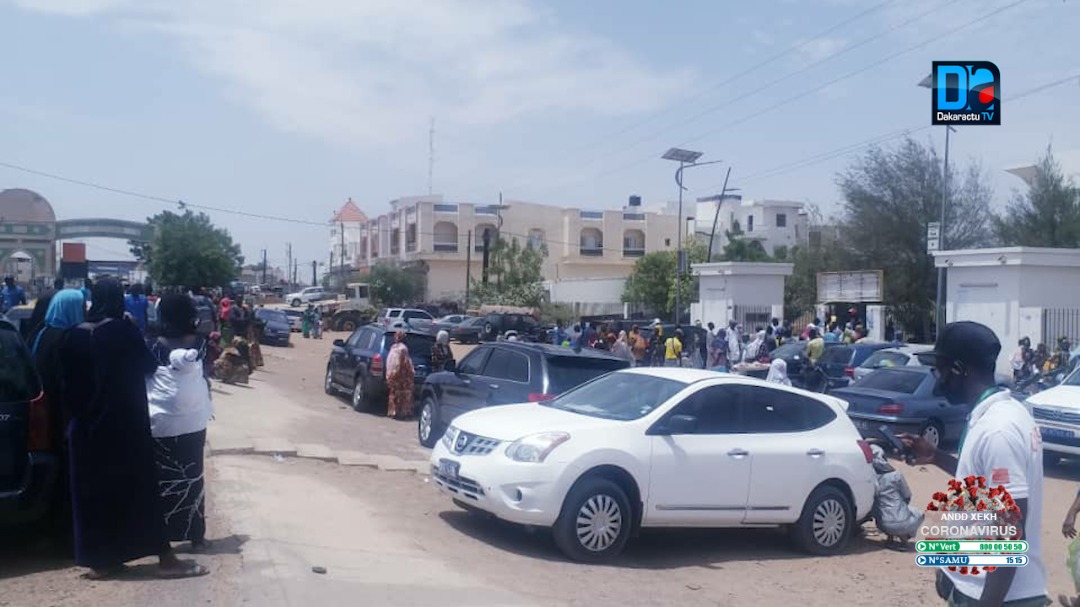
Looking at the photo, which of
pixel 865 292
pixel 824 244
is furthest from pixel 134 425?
pixel 824 244

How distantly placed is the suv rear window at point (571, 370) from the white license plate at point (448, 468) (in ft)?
11.7

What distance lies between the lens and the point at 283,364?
101 ft

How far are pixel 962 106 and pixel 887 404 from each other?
7978mm

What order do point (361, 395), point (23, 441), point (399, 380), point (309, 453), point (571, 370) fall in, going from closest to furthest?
point (23, 441), point (309, 453), point (571, 370), point (399, 380), point (361, 395)

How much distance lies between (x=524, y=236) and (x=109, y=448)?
77.0m

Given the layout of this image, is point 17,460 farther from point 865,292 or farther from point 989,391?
point 865,292

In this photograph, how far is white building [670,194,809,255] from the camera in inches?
3349

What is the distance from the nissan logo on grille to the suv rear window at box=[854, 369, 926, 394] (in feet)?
33.6

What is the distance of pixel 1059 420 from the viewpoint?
14859 mm

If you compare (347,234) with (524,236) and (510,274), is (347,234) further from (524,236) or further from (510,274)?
(510,274)

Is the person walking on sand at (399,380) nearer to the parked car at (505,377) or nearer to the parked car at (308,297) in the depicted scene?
the parked car at (505,377)

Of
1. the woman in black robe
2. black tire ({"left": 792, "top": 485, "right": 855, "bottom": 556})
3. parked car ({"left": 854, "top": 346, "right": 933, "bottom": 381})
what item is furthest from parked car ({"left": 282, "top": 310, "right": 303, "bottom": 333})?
the woman in black robe

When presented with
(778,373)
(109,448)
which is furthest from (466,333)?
(109,448)

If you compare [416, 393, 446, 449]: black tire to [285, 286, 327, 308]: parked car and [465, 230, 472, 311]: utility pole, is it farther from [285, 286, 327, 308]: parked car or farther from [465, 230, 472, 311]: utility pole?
[285, 286, 327, 308]: parked car
